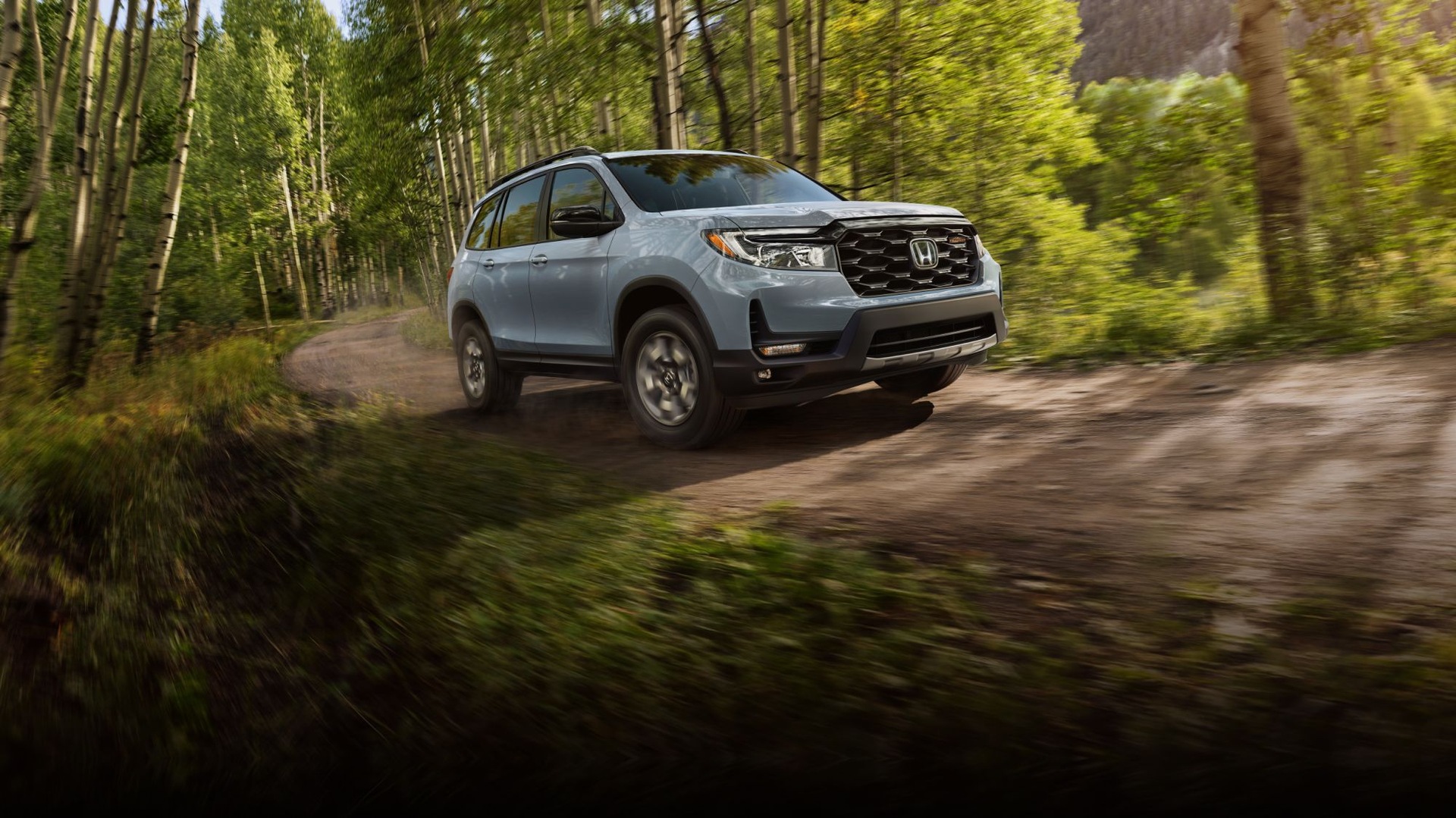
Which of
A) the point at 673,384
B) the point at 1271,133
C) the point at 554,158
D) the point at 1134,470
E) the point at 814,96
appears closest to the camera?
the point at 1134,470

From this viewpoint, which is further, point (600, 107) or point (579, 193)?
point (600, 107)

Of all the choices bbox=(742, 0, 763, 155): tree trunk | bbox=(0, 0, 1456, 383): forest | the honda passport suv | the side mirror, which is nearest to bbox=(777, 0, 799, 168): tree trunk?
bbox=(0, 0, 1456, 383): forest

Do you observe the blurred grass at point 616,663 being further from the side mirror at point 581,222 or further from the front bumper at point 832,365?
the side mirror at point 581,222

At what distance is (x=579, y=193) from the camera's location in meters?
6.73

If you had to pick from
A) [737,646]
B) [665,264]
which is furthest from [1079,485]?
[665,264]

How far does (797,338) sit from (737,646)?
259cm

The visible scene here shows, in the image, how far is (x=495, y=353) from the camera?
786 cm

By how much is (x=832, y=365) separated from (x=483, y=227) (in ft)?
14.4

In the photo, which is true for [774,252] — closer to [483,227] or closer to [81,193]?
[483,227]

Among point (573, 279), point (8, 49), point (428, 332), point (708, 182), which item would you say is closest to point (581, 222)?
point (573, 279)

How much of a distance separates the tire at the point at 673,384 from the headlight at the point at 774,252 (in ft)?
1.73

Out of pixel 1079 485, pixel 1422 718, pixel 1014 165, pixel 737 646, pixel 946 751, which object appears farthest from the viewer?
pixel 1014 165

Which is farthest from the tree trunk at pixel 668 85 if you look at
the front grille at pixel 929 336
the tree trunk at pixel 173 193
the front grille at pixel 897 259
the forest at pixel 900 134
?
the front grille at pixel 929 336

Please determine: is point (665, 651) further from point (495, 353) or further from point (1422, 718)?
point (495, 353)
